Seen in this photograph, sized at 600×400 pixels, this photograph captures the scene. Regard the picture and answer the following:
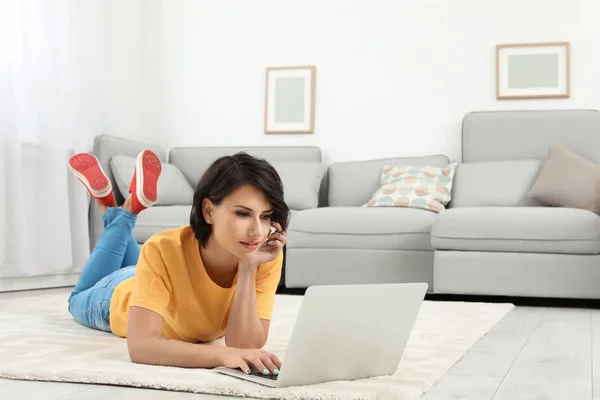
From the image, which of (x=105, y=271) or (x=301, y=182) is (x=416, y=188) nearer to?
(x=301, y=182)

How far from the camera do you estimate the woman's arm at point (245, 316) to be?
6.18 ft

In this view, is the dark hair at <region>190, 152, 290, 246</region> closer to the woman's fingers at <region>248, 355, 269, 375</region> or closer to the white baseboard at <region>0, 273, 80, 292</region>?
the woman's fingers at <region>248, 355, 269, 375</region>

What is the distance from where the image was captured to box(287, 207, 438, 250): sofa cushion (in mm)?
4043

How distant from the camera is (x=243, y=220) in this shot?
1.75 meters

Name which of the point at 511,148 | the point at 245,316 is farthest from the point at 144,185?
the point at 511,148

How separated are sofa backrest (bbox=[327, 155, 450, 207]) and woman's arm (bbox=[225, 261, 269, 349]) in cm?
291

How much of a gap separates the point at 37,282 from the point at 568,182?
2.98 meters

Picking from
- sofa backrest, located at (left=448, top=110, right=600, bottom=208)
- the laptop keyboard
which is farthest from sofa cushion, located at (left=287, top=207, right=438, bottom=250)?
the laptop keyboard

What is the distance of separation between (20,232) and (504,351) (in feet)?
9.24

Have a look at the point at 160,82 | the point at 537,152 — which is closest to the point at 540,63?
the point at 537,152

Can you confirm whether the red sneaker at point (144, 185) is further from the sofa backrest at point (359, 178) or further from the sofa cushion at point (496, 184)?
the sofa cushion at point (496, 184)

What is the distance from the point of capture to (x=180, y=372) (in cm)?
174

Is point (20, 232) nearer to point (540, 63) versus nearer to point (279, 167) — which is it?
point (279, 167)

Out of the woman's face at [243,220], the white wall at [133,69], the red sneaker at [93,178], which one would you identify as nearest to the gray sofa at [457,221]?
the white wall at [133,69]
